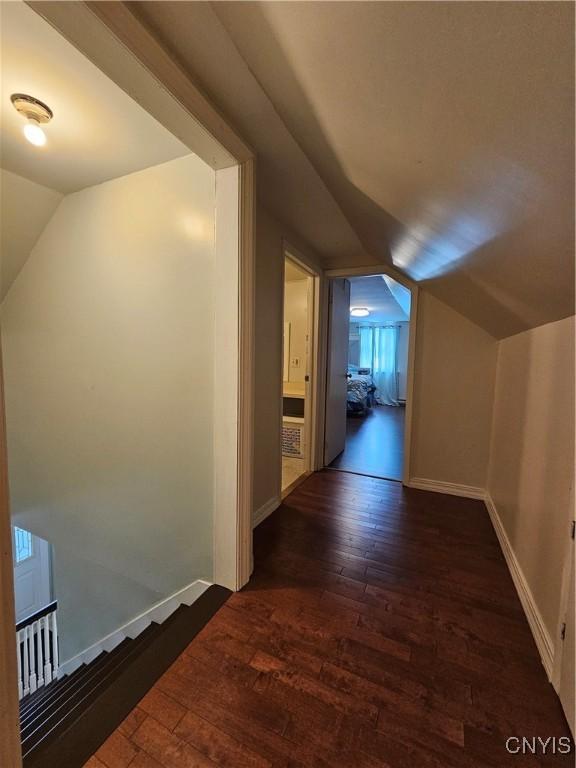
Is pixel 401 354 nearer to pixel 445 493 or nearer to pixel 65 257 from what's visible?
pixel 445 493

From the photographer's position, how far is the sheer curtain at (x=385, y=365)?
8578 mm

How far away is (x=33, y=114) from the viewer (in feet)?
4.76

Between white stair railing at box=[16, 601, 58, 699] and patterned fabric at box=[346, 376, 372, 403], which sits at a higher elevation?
patterned fabric at box=[346, 376, 372, 403]

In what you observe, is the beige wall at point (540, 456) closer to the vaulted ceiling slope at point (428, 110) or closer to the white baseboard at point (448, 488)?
the vaulted ceiling slope at point (428, 110)

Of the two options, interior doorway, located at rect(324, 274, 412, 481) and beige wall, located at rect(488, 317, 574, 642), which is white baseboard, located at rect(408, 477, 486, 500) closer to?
interior doorway, located at rect(324, 274, 412, 481)

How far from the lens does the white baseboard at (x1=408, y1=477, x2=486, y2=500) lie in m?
2.75

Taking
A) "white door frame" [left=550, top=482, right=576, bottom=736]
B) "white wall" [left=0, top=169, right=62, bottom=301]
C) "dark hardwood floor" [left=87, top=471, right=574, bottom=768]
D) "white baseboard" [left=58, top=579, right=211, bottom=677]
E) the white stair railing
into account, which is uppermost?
"white wall" [left=0, top=169, right=62, bottom=301]

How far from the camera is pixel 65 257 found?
2.20m

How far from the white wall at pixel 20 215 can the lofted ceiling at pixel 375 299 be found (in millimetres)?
2739

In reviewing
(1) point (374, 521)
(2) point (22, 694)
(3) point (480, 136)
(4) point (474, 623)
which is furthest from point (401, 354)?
(2) point (22, 694)

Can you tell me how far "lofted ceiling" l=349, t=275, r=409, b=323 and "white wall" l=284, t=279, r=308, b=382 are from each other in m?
0.69

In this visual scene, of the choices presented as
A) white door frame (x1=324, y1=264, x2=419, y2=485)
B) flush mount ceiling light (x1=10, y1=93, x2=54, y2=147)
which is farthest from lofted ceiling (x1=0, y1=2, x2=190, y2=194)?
white door frame (x1=324, y1=264, x2=419, y2=485)

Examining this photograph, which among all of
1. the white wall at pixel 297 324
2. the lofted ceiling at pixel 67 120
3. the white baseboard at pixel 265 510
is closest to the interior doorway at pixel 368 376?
the white wall at pixel 297 324

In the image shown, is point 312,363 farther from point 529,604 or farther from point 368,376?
point 368,376
